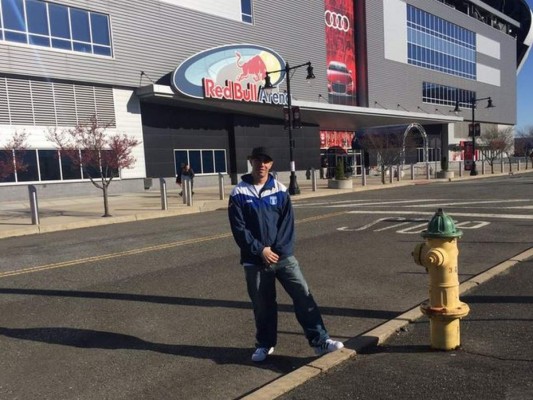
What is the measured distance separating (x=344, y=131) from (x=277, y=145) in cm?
1172

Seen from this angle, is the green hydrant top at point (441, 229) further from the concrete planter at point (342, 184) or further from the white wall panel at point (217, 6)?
the white wall panel at point (217, 6)

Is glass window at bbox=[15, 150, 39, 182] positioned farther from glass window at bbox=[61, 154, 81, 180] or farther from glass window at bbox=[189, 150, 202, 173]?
glass window at bbox=[189, 150, 202, 173]

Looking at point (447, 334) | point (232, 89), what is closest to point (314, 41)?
point (232, 89)

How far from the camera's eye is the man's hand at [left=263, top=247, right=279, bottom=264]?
12.4 ft

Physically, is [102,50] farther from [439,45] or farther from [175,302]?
[439,45]

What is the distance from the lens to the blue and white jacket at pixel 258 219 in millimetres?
3850

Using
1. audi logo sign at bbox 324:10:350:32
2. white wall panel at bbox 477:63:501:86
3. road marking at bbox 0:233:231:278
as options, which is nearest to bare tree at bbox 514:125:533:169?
white wall panel at bbox 477:63:501:86

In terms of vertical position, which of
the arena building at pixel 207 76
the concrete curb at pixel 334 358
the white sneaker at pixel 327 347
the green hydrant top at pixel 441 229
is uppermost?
the arena building at pixel 207 76

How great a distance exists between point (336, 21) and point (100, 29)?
24.6m

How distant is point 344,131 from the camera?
154 feet

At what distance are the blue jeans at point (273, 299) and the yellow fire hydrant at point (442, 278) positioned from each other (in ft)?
3.01

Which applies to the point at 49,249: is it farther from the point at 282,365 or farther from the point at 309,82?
the point at 309,82

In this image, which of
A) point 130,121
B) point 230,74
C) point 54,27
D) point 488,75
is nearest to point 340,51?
point 230,74

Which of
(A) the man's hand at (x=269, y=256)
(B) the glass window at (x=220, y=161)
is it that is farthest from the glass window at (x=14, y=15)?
(A) the man's hand at (x=269, y=256)
